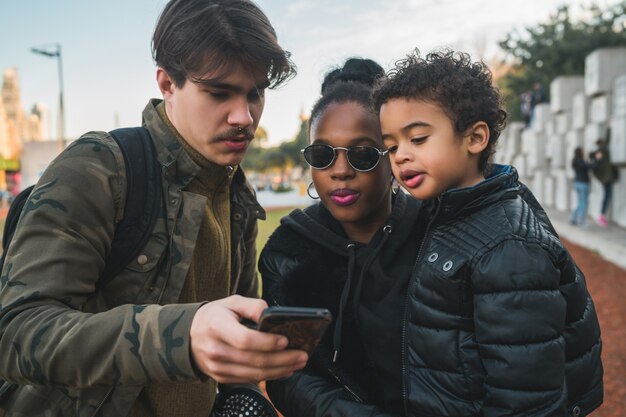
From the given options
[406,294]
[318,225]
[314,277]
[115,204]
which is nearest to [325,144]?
[318,225]

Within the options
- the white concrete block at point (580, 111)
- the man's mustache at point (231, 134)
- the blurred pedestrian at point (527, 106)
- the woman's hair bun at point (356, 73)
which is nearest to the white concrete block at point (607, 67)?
the white concrete block at point (580, 111)

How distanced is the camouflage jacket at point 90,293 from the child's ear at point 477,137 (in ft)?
3.29

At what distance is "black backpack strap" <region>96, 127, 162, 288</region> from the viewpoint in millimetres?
1657

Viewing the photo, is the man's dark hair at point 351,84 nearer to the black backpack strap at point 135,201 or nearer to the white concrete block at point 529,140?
the black backpack strap at point 135,201

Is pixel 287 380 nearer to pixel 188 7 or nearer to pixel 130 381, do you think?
pixel 130 381

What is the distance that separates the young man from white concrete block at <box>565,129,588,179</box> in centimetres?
1460

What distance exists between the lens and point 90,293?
1.59 metres

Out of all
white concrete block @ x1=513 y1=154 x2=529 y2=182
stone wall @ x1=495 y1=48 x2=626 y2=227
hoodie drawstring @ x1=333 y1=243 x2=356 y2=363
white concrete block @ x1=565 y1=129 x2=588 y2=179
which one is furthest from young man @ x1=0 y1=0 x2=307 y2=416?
white concrete block @ x1=513 y1=154 x2=529 y2=182

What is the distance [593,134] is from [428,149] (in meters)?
13.7

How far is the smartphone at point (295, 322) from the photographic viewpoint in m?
1.07

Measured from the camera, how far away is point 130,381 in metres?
1.26

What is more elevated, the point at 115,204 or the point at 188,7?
the point at 188,7

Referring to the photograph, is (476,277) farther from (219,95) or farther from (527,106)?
(527,106)

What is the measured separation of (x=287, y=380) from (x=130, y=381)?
918 mm
